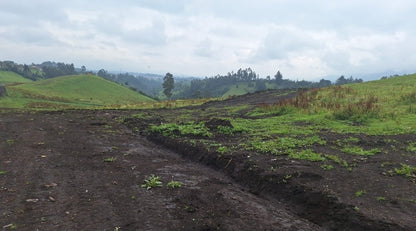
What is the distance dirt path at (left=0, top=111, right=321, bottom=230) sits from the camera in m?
5.79

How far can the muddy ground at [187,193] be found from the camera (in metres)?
5.89

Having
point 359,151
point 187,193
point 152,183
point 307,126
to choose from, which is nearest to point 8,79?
point 307,126

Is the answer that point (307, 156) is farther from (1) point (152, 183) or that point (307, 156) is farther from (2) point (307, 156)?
(1) point (152, 183)

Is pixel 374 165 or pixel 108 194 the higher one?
pixel 374 165

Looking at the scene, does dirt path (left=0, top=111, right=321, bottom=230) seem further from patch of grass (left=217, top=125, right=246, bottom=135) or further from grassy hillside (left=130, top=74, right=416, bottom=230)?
patch of grass (left=217, top=125, right=246, bottom=135)

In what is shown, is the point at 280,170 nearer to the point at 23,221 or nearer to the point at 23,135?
the point at 23,221

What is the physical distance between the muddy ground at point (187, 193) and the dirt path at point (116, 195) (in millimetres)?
21

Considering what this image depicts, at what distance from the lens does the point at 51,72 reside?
142 m

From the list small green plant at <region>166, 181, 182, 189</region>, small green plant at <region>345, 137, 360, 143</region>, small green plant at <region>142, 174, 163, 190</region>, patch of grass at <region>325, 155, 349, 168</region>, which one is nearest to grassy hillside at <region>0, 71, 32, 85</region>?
small green plant at <region>142, 174, 163, 190</region>

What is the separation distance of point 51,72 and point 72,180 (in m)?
153

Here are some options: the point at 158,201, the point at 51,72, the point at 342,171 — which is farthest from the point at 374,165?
the point at 51,72

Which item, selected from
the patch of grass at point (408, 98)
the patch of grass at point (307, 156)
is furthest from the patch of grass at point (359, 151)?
the patch of grass at point (408, 98)

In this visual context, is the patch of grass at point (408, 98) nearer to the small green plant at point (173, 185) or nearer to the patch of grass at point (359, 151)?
the patch of grass at point (359, 151)

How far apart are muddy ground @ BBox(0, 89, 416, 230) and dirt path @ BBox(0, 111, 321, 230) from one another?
→ 0.02 m
